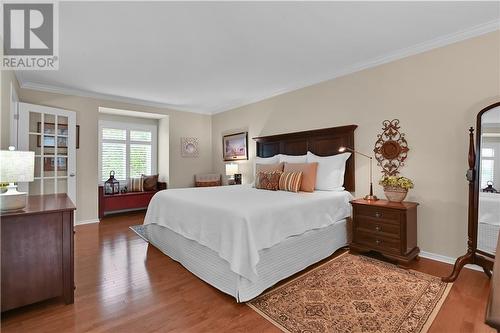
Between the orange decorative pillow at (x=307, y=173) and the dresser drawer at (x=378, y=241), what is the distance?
80 cm

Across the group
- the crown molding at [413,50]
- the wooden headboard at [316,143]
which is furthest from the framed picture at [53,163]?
the crown molding at [413,50]

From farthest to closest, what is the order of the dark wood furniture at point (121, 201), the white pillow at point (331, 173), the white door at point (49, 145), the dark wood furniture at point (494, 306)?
the dark wood furniture at point (121, 201) < the white door at point (49, 145) < the white pillow at point (331, 173) < the dark wood furniture at point (494, 306)

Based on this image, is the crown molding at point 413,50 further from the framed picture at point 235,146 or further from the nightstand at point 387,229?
the nightstand at point 387,229

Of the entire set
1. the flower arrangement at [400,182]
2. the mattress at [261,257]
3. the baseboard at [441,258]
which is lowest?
the baseboard at [441,258]

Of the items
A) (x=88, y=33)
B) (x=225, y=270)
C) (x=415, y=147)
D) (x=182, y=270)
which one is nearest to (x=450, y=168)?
(x=415, y=147)

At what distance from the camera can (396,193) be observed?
9.15ft

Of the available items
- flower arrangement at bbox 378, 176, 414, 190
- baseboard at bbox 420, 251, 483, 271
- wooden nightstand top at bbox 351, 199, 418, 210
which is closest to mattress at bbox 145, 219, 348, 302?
wooden nightstand top at bbox 351, 199, 418, 210

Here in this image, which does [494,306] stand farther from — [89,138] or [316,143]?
[89,138]

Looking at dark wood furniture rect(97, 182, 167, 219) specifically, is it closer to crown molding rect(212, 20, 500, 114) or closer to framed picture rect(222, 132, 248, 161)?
framed picture rect(222, 132, 248, 161)

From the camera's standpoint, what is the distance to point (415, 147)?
9.60ft

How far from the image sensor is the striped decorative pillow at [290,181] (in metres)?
3.23

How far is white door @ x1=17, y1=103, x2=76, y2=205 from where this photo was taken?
390cm

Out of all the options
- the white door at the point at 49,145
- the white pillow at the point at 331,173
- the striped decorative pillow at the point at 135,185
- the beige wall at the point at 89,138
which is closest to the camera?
the white pillow at the point at 331,173

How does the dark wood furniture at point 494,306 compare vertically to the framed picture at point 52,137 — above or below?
below
